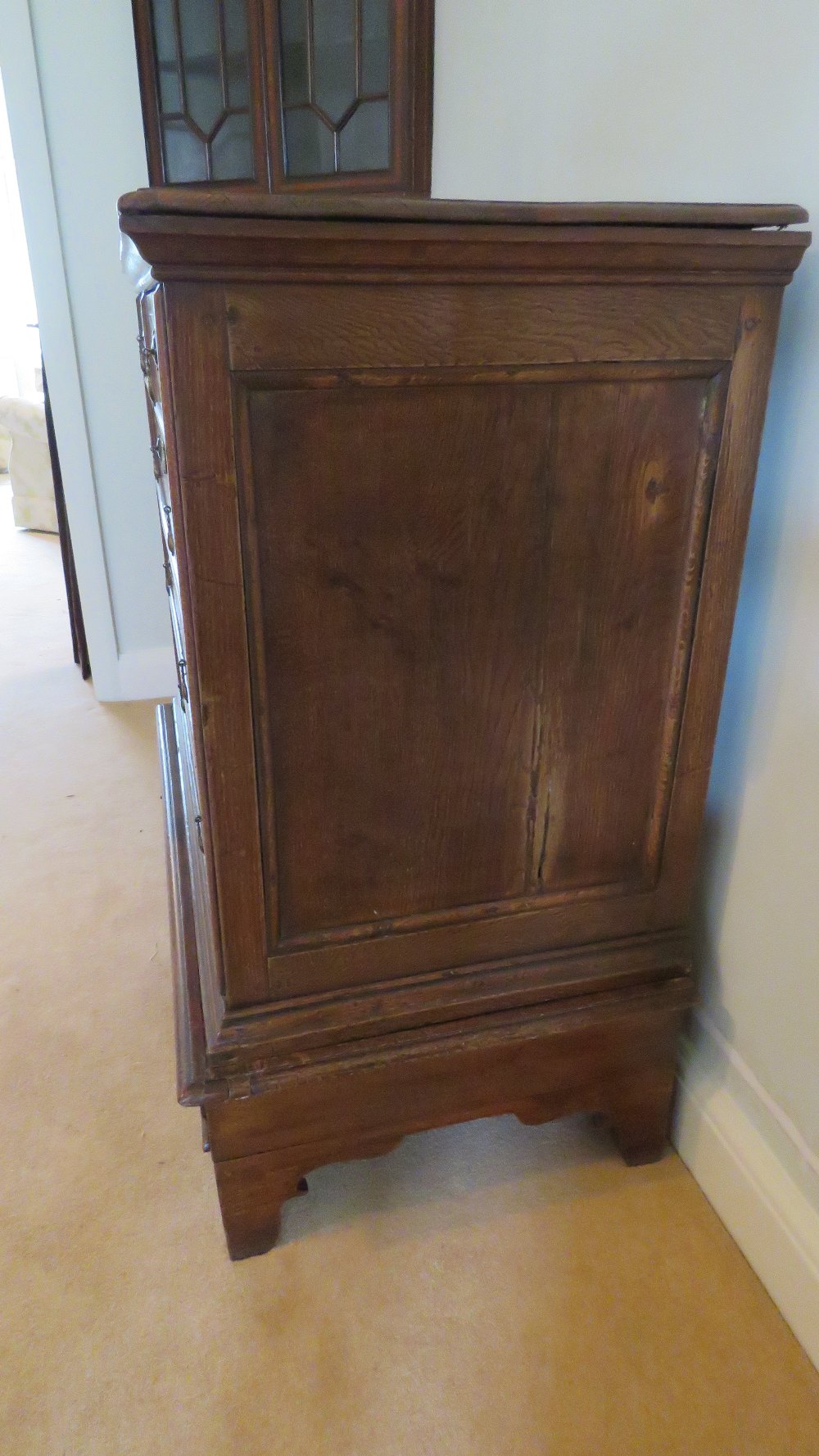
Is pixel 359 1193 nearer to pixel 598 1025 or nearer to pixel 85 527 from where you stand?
pixel 598 1025

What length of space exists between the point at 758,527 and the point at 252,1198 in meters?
0.98

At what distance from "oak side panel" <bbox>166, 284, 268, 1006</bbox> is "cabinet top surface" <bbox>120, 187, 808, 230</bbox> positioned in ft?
0.21

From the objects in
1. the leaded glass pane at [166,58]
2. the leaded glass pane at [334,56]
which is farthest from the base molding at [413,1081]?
the leaded glass pane at [166,58]

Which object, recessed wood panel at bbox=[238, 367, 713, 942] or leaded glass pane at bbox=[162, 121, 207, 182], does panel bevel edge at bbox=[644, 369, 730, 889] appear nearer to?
recessed wood panel at bbox=[238, 367, 713, 942]

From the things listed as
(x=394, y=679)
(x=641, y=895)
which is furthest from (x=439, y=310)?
(x=641, y=895)

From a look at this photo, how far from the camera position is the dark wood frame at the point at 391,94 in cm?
173

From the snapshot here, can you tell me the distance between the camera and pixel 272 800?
95 cm

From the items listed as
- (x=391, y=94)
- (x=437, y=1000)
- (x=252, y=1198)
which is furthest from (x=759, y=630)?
(x=391, y=94)

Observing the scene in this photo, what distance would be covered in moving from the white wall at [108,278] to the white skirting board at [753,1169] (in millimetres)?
1929

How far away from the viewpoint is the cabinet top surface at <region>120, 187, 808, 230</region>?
70 centimetres

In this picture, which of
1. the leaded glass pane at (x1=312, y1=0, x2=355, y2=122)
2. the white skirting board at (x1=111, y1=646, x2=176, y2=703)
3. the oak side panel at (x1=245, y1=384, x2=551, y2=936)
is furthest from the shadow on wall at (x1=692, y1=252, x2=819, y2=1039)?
the white skirting board at (x1=111, y1=646, x2=176, y2=703)

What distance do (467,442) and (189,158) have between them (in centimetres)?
171

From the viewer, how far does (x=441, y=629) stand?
94cm

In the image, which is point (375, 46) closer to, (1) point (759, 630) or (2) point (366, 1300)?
(1) point (759, 630)
